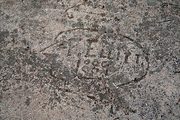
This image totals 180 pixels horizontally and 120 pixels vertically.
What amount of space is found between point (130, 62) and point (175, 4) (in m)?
0.36

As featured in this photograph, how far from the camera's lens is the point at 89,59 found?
53.9 inches

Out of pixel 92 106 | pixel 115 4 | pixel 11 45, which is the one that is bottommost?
pixel 92 106

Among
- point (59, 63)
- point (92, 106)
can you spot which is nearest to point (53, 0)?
point (59, 63)

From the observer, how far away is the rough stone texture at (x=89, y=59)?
125cm

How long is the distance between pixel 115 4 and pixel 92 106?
49 cm

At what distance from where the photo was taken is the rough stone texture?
4.11ft

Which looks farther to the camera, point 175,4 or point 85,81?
point 175,4

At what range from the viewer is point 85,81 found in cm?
132

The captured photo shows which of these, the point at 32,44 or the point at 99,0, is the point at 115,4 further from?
the point at 32,44

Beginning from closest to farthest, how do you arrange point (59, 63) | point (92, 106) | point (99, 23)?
point (92, 106) → point (59, 63) → point (99, 23)

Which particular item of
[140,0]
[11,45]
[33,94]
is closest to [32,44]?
[11,45]

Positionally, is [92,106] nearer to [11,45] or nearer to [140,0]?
[11,45]

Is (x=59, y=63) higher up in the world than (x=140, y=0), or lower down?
lower down

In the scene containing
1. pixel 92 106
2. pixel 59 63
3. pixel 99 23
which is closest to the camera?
pixel 92 106
